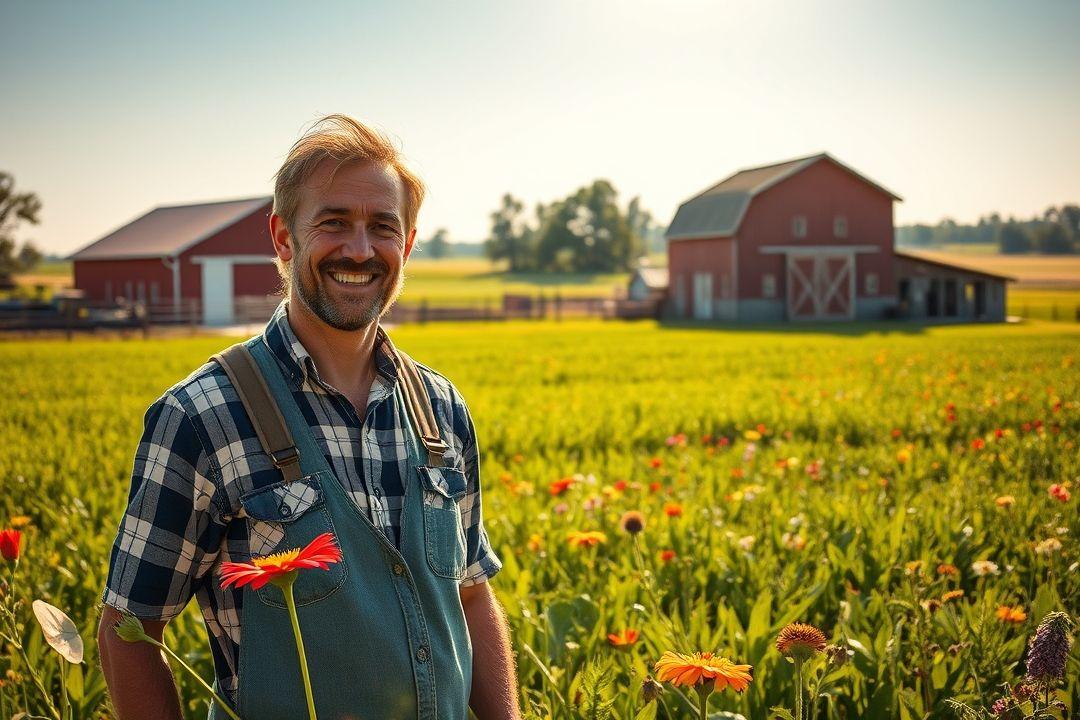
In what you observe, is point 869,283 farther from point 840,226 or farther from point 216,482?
point 216,482

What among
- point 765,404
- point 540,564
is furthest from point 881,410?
point 540,564

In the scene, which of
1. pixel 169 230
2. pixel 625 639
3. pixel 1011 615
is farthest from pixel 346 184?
pixel 169 230

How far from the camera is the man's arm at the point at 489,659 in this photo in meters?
2.37

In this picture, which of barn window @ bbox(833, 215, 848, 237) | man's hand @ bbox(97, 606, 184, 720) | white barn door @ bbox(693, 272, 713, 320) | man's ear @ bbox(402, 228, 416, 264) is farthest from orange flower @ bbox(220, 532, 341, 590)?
barn window @ bbox(833, 215, 848, 237)

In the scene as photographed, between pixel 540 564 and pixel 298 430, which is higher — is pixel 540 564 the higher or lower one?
the lower one

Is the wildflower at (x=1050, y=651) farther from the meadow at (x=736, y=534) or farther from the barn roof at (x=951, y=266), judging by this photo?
the barn roof at (x=951, y=266)

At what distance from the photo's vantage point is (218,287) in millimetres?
41719

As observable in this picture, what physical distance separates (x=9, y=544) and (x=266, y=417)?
68 centimetres

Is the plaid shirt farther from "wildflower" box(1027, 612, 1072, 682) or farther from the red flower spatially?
"wildflower" box(1027, 612, 1072, 682)

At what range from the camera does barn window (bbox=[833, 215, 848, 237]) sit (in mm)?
42125

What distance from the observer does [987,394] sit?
11.0 m

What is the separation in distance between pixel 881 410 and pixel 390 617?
8.71 meters

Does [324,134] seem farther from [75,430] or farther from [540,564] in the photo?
[75,430]

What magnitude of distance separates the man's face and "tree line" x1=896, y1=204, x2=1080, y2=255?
70282mm
